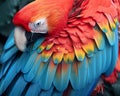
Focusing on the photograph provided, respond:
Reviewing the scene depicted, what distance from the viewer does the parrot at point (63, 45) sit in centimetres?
56

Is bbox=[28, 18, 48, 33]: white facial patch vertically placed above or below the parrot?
above

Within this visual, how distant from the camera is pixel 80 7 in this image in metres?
0.59

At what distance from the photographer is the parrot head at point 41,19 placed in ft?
1.80

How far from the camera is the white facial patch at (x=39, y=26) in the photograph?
549 millimetres

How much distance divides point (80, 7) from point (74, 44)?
0.28ft

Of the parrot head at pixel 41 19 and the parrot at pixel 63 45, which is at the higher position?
the parrot head at pixel 41 19

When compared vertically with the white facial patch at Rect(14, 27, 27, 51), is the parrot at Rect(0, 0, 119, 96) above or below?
below

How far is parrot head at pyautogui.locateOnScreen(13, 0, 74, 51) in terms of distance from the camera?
549 mm

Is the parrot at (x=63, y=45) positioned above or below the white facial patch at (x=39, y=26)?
below

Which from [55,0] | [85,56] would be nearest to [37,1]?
[55,0]

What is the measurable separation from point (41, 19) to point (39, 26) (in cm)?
1

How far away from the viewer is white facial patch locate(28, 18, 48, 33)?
55 centimetres

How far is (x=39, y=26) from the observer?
554mm

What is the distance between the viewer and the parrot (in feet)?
1.83
